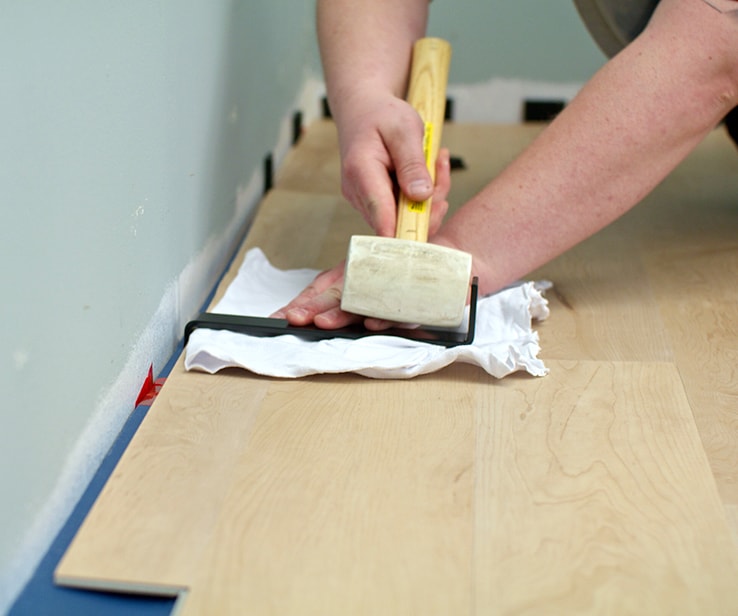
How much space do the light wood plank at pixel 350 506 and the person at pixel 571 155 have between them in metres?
0.16

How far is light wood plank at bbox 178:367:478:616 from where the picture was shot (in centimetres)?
81

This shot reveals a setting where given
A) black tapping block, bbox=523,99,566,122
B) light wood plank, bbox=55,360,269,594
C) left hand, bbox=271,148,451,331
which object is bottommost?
light wood plank, bbox=55,360,269,594

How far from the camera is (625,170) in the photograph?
133 cm

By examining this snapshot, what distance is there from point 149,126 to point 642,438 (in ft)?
2.35

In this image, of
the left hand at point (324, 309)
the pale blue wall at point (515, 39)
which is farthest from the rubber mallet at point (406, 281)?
the pale blue wall at point (515, 39)

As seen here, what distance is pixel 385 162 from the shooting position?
4.33ft

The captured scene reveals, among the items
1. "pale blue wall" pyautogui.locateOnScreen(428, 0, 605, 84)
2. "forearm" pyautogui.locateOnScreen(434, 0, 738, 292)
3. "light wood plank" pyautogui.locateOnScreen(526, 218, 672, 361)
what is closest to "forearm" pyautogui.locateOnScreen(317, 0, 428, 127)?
"forearm" pyautogui.locateOnScreen(434, 0, 738, 292)

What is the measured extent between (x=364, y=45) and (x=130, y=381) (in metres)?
0.70

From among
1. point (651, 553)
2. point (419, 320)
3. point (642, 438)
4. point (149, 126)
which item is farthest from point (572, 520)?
point (149, 126)

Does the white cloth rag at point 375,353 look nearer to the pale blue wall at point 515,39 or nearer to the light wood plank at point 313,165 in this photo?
the light wood plank at point 313,165

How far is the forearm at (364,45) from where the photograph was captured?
1483mm

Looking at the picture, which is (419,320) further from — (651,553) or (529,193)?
(651,553)

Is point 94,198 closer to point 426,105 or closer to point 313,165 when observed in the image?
point 426,105

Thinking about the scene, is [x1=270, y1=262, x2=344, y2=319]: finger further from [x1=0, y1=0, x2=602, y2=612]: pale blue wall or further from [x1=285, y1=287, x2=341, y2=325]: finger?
[x1=0, y1=0, x2=602, y2=612]: pale blue wall
